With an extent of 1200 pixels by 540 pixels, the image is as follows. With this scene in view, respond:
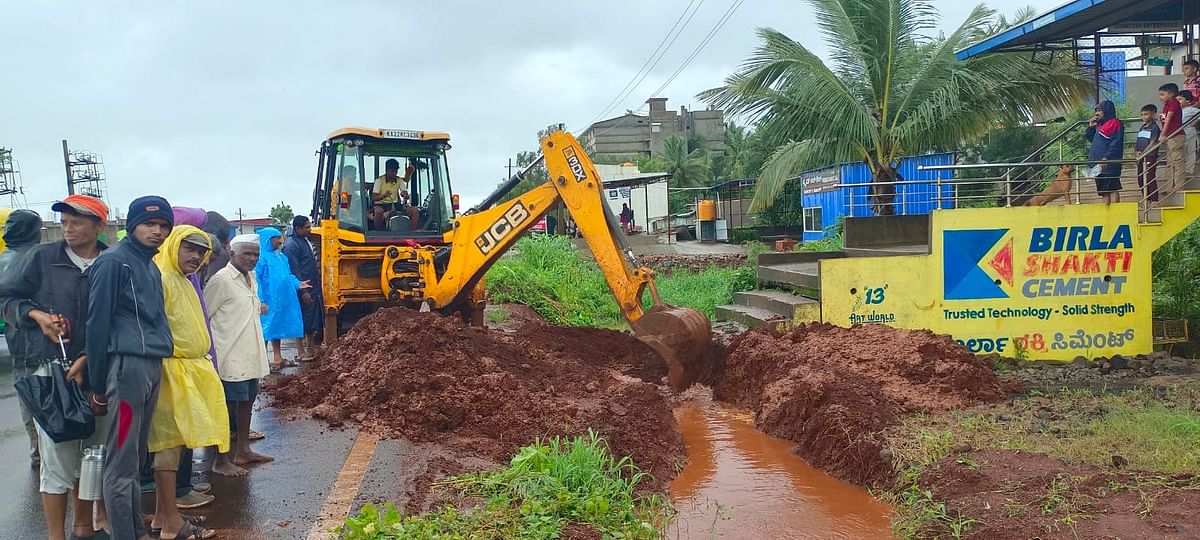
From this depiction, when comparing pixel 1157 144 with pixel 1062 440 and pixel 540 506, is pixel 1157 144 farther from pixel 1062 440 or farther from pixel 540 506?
pixel 540 506

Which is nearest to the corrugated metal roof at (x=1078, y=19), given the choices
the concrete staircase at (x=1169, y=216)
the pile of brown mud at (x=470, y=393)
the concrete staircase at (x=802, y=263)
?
the concrete staircase at (x=802, y=263)

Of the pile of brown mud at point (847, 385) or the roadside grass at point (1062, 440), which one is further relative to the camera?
the pile of brown mud at point (847, 385)

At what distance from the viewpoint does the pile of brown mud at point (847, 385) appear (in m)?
6.20

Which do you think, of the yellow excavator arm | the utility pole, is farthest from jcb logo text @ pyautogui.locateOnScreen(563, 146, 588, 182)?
the utility pole

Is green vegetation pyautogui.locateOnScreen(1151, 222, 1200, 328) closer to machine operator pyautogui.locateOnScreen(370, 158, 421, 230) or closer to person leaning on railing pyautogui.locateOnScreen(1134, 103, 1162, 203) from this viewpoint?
person leaning on railing pyautogui.locateOnScreen(1134, 103, 1162, 203)

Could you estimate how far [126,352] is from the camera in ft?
12.4

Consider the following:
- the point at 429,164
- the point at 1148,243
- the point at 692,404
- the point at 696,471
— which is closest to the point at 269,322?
the point at 429,164

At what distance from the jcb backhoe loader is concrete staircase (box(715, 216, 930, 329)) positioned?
3.17 metres

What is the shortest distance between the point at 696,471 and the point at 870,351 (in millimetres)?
2675

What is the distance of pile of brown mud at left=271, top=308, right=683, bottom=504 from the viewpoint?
5.89m

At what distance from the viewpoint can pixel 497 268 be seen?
1506 centimetres

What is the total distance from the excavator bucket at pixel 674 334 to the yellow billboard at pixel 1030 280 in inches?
84.6

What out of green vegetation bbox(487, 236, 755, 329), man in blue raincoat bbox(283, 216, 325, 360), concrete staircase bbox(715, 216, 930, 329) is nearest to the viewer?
man in blue raincoat bbox(283, 216, 325, 360)

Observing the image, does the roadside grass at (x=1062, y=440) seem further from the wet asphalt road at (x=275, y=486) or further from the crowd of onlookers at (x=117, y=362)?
the crowd of onlookers at (x=117, y=362)
